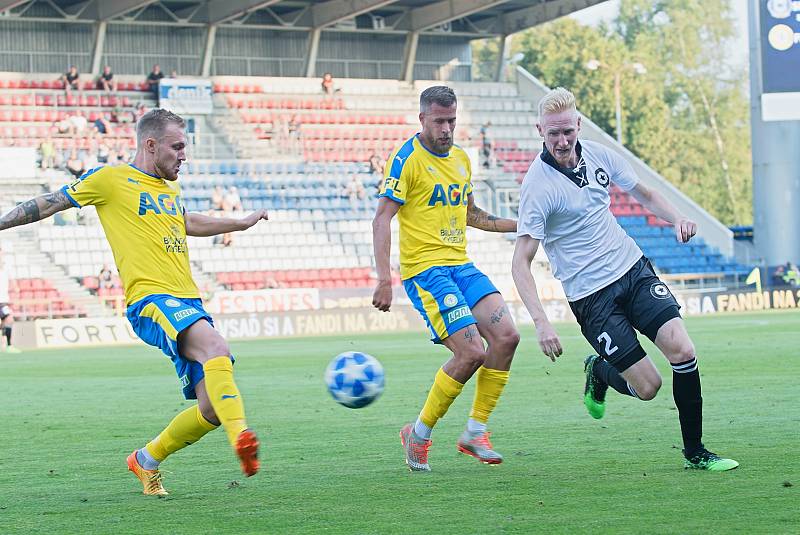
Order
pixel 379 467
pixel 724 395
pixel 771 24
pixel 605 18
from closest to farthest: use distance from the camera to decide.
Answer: pixel 379 467 → pixel 724 395 → pixel 771 24 → pixel 605 18

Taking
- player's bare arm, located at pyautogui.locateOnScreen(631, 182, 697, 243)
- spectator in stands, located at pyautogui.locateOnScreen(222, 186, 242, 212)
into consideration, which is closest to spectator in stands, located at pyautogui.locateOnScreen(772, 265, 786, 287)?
spectator in stands, located at pyautogui.locateOnScreen(222, 186, 242, 212)

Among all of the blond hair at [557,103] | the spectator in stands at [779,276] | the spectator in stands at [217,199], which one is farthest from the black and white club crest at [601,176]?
the spectator in stands at [779,276]

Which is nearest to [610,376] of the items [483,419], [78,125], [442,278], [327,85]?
[483,419]

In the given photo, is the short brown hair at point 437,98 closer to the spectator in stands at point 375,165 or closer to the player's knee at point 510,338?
the player's knee at point 510,338

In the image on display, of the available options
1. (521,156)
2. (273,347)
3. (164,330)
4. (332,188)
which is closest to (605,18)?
(521,156)

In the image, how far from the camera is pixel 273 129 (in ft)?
130

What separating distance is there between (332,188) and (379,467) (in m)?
30.7

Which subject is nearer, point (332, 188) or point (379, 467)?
point (379, 467)

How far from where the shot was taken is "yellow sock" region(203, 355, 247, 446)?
6891 mm

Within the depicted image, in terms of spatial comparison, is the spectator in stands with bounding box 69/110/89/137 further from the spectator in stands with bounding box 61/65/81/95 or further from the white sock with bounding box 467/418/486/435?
the white sock with bounding box 467/418/486/435

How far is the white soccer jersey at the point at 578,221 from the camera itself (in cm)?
777

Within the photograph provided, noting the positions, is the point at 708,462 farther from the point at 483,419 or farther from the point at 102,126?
the point at 102,126

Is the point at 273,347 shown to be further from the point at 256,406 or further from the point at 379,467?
the point at 379,467

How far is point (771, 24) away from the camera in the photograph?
1318 inches
